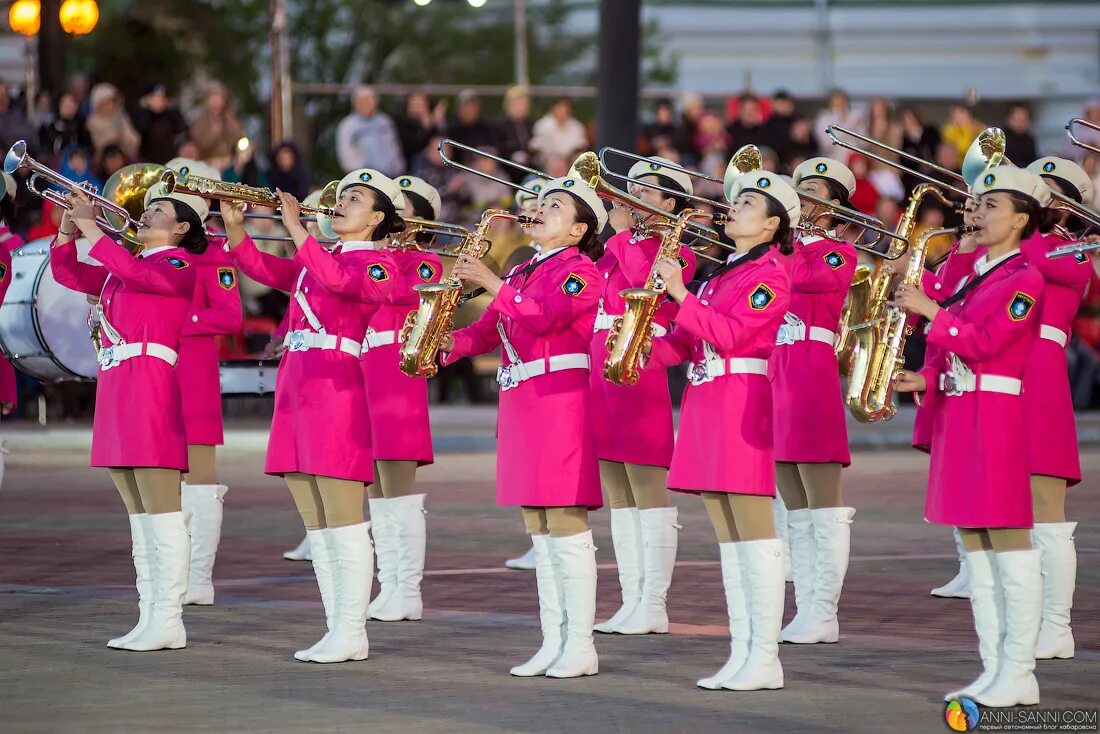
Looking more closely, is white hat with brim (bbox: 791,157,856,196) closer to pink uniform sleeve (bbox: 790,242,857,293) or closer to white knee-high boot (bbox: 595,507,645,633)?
pink uniform sleeve (bbox: 790,242,857,293)

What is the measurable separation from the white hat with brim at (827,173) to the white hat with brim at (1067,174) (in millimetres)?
980

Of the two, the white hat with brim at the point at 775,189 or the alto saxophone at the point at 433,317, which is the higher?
the white hat with brim at the point at 775,189

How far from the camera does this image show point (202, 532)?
10.9 m

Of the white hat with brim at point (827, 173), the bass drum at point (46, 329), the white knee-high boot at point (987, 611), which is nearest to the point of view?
the white knee-high boot at point (987, 611)

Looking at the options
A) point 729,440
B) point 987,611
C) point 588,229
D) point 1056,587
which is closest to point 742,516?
point 729,440

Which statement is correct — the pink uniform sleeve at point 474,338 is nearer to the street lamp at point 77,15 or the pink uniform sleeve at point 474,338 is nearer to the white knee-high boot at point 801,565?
the white knee-high boot at point 801,565

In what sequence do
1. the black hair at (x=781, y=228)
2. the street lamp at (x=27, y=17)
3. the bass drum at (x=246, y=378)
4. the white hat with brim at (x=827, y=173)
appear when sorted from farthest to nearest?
1. the street lamp at (x=27, y=17)
2. the bass drum at (x=246, y=378)
3. the white hat with brim at (x=827, y=173)
4. the black hair at (x=781, y=228)

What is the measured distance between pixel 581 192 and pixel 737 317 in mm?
1034

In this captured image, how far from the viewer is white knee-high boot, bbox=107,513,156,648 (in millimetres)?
9383

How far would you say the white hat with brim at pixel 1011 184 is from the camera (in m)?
8.27

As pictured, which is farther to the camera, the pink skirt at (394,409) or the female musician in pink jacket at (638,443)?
the pink skirt at (394,409)

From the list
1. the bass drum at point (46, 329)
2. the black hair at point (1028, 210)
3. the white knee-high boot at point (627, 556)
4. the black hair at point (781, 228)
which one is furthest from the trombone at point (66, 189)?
the black hair at point (1028, 210)

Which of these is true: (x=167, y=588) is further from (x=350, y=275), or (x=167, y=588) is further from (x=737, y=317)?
(x=737, y=317)

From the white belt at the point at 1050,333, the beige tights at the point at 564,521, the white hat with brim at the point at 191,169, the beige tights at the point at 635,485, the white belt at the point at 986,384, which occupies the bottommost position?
the beige tights at the point at 635,485
